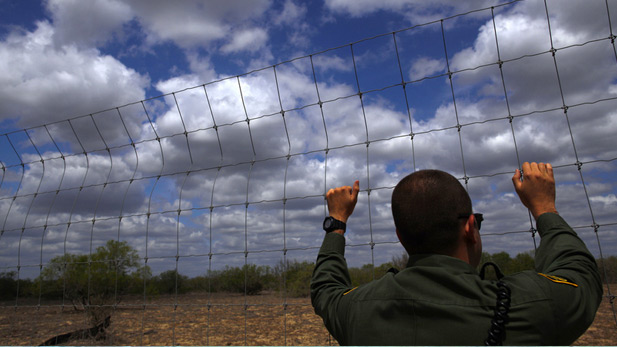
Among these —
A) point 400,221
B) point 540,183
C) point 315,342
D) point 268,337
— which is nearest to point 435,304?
point 400,221

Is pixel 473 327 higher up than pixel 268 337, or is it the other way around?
pixel 473 327

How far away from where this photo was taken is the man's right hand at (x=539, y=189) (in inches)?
62.9

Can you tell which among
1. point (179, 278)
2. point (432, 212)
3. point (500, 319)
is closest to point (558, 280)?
point (500, 319)

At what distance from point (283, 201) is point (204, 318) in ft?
21.7

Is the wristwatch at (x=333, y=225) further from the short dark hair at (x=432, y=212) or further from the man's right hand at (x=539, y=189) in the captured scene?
the man's right hand at (x=539, y=189)

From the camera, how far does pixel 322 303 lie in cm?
145

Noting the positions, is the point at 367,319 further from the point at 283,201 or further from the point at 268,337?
the point at 268,337

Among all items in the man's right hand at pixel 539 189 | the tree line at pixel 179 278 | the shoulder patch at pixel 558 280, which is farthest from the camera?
the tree line at pixel 179 278

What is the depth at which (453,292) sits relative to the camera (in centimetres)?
116

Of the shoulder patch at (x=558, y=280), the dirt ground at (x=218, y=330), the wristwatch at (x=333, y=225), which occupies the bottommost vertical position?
the dirt ground at (x=218, y=330)

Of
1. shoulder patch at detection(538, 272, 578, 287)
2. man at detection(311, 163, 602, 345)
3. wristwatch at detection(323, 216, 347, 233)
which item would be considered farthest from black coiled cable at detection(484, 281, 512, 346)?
wristwatch at detection(323, 216, 347, 233)

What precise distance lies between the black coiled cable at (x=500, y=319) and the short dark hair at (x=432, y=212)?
0.20 metres

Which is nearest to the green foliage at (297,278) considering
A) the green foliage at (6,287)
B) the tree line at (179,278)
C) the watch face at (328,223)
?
the tree line at (179,278)

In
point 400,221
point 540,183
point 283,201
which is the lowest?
point 400,221
